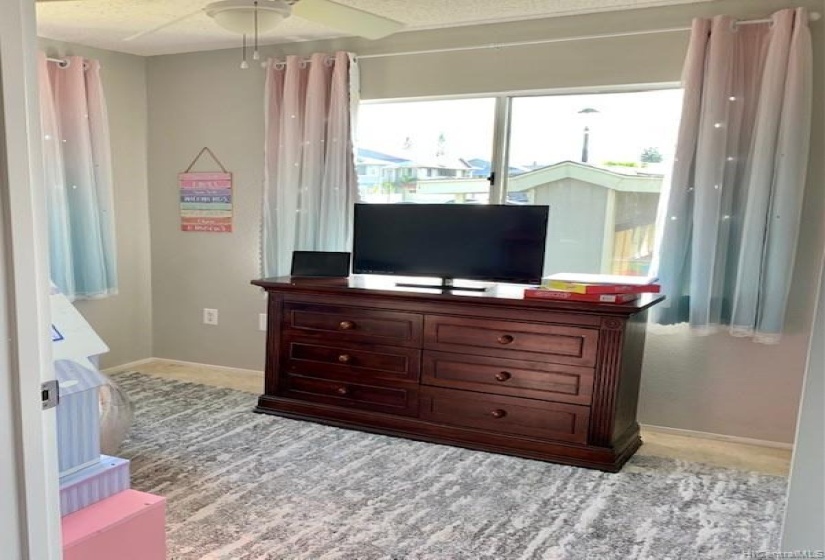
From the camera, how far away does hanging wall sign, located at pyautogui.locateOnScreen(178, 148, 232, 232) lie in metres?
4.26

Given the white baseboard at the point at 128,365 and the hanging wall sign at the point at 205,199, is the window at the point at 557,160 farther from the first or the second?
the white baseboard at the point at 128,365

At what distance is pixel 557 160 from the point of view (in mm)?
3504

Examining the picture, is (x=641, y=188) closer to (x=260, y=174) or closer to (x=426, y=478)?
(x=426, y=478)

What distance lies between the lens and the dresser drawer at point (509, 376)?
2.85m

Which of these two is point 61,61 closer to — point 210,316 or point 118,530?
point 210,316

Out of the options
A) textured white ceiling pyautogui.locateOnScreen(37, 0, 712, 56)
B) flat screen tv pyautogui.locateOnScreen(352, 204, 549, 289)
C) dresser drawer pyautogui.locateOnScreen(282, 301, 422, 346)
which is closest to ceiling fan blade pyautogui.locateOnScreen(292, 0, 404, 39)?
textured white ceiling pyautogui.locateOnScreen(37, 0, 712, 56)

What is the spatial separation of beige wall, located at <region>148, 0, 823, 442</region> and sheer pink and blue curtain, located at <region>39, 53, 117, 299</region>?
497 millimetres

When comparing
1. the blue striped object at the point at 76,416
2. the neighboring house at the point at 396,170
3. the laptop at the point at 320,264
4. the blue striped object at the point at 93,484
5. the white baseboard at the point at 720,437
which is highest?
the neighboring house at the point at 396,170

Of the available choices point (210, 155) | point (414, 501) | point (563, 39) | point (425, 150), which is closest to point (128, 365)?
point (210, 155)

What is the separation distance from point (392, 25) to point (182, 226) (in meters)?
2.37

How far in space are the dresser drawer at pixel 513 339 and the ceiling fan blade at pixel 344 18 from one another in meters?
1.34

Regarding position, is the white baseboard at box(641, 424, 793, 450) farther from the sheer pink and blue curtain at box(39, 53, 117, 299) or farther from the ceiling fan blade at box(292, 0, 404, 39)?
the sheer pink and blue curtain at box(39, 53, 117, 299)

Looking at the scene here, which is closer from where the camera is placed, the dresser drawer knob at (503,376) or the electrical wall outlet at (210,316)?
the dresser drawer knob at (503,376)

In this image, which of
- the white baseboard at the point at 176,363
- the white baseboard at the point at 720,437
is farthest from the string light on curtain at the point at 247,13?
the white baseboard at the point at 720,437
